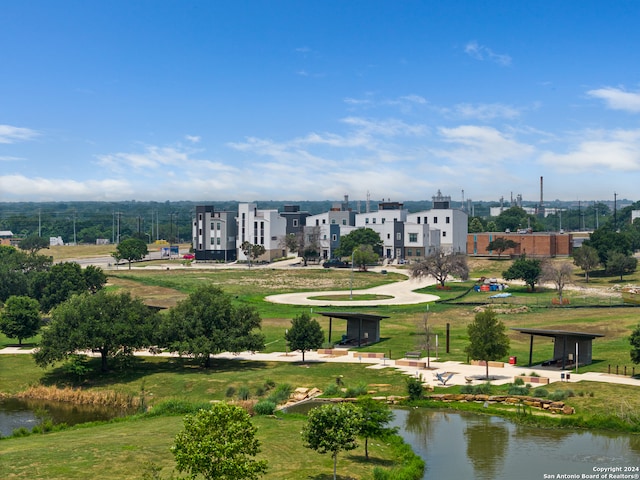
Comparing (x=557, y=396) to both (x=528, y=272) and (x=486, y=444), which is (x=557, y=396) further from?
(x=528, y=272)

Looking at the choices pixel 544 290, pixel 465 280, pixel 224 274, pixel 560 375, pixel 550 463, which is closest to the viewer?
pixel 550 463

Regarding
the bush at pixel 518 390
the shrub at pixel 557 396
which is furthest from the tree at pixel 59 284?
the shrub at pixel 557 396

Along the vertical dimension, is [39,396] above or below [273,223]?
below

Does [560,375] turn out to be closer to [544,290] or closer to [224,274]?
[544,290]

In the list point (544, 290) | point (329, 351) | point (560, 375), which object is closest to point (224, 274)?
point (544, 290)

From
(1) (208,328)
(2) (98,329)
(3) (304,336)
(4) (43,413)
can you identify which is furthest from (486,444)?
(2) (98,329)

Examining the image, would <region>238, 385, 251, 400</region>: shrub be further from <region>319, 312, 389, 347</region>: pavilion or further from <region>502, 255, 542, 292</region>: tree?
<region>502, 255, 542, 292</region>: tree

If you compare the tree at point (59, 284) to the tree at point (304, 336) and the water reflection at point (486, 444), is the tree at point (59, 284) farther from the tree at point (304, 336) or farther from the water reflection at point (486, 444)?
the water reflection at point (486, 444)
